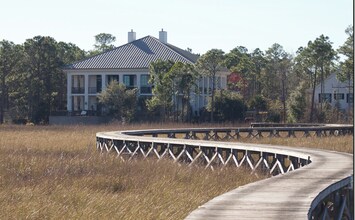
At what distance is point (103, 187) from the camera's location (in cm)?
1833

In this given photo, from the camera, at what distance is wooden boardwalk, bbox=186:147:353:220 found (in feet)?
36.9

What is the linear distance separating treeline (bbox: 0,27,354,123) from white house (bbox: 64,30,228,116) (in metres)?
2.13

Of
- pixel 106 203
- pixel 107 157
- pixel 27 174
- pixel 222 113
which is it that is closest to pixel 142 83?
pixel 222 113

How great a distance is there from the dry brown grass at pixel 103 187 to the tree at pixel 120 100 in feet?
134

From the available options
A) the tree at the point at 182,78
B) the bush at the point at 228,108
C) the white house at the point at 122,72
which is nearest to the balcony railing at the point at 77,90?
the white house at the point at 122,72

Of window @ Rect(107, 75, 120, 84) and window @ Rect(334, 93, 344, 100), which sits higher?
window @ Rect(107, 75, 120, 84)

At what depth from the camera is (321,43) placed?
226ft

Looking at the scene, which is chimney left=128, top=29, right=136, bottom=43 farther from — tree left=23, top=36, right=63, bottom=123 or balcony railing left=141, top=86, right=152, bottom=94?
balcony railing left=141, top=86, right=152, bottom=94

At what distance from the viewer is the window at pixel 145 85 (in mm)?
74375

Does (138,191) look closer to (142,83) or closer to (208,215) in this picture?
(208,215)

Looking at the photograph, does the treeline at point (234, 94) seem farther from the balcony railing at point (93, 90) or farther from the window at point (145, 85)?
the balcony railing at point (93, 90)

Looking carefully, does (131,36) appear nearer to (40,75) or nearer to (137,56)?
(137,56)

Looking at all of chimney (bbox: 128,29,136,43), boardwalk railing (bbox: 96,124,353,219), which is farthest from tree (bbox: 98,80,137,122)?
boardwalk railing (bbox: 96,124,353,219)

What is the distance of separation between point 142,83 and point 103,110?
5121mm
